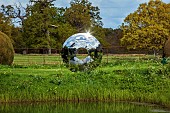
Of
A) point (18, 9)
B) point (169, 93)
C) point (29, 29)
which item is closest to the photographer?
point (169, 93)

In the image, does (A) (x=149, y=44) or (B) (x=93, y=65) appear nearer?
(B) (x=93, y=65)

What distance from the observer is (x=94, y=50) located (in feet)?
83.4

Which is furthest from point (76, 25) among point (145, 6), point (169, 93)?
point (169, 93)

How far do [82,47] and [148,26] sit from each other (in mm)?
29889

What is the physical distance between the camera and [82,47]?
25.1m

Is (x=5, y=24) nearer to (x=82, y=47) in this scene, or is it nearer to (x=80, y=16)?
(x=80, y=16)

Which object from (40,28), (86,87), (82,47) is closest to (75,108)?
(86,87)

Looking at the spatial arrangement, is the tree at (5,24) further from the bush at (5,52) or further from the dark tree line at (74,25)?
the bush at (5,52)

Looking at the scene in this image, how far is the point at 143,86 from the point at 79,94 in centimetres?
332

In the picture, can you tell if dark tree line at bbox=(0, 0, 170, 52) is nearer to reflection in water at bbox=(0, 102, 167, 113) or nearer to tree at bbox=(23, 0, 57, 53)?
tree at bbox=(23, 0, 57, 53)

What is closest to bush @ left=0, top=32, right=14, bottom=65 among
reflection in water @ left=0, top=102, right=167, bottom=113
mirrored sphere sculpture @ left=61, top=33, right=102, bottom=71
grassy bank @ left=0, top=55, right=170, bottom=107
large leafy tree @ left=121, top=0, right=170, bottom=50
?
mirrored sphere sculpture @ left=61, top=33, right=102, bottom=71

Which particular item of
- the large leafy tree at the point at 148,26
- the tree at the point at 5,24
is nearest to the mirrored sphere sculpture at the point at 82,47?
the large leafy tree at the point at 148,26

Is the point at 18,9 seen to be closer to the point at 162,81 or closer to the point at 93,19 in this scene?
the point at 93,19

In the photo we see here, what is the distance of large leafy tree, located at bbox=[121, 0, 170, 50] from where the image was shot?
5294 centimetres
